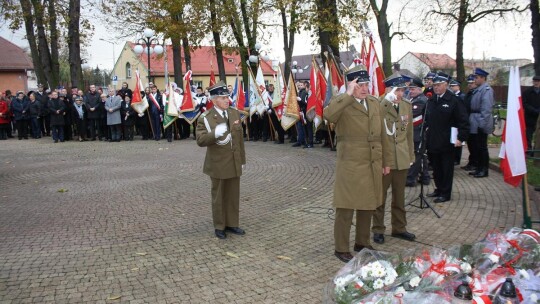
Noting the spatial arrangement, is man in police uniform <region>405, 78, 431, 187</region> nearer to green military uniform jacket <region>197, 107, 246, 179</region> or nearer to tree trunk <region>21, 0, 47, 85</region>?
green military uniform jacket <region>197, 107, 246, 179</region>

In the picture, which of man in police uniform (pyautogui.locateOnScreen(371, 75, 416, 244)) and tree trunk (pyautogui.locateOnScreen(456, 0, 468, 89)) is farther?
tree trunk (pyautogui.locateOnScreen(456, 0, 468, 89))

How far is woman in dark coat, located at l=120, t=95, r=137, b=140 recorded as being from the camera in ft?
56.7

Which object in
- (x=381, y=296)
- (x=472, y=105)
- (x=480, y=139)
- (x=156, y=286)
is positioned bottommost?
(x=156, y=286)

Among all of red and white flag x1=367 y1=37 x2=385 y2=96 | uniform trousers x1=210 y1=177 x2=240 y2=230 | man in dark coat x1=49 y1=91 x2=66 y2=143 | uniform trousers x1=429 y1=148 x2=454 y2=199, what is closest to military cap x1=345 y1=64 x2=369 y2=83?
uniform trousers x1=210 y1=177 x2=240 y2=230

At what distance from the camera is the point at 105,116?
17.4 meters

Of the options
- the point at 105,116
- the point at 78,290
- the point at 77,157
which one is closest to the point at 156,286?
the point at 78,290

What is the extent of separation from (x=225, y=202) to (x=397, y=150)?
92.6 inches

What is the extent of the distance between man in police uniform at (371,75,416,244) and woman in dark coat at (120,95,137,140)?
529 inches

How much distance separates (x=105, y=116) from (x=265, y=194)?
1114 cm

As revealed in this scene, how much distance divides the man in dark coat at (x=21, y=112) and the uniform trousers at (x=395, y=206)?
16.8 meters

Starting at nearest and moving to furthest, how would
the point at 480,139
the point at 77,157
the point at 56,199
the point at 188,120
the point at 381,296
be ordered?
the point at 381,296 → the point at 56,199 → the point at 480,139 → the point at 77,157 → the point at 188,120

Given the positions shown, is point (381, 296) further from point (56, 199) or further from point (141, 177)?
point (141, 177)

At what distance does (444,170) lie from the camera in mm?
7645

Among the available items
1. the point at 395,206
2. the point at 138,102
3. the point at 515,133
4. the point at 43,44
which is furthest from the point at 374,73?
the point at 43,44
